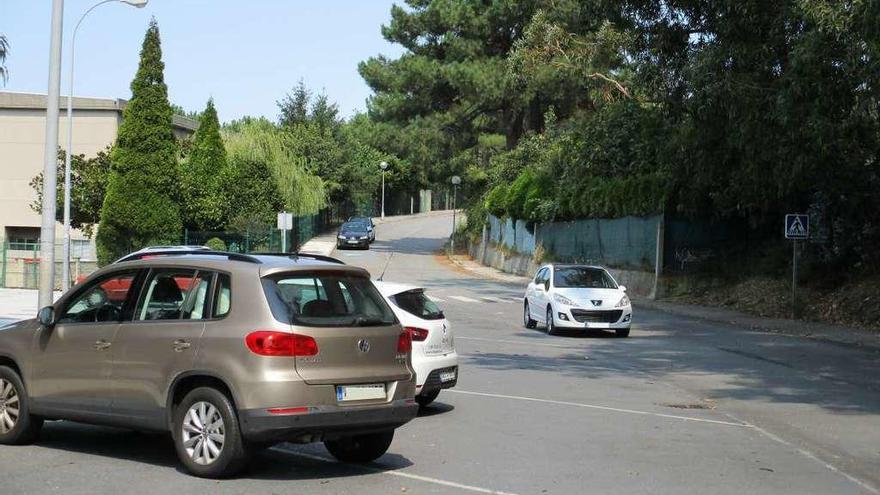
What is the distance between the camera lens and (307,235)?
236ft

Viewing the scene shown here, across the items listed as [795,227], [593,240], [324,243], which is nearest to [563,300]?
[795,227]

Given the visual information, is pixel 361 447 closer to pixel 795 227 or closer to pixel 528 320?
pixel 528 320

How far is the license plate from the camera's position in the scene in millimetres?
8234

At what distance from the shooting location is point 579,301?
23.3 metres

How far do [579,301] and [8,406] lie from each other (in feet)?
50.0

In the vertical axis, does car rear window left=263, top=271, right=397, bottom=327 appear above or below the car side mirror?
above

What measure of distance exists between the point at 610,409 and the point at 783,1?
11.2m

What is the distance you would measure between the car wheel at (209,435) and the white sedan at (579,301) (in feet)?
51.4

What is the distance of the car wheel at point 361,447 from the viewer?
9.04 metres

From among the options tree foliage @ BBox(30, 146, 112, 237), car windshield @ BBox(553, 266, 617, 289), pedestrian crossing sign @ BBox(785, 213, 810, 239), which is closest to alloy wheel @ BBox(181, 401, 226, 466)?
car windshield @ BBox(553, 266, 617, 289)

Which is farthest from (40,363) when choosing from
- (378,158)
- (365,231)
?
(378,158)

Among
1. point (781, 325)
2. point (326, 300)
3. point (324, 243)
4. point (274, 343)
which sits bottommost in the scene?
point (781, 325)

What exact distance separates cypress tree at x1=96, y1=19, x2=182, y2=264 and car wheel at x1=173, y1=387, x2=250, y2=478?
119 feet

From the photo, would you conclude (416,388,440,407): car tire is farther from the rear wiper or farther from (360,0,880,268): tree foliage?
(360,0,880,268): tree foliage
